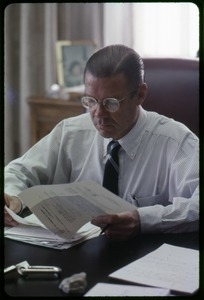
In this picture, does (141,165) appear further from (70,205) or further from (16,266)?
(16,266)

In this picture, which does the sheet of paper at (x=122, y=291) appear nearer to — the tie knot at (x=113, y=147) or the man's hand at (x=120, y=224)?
the man's hand at (x=120, y=224)

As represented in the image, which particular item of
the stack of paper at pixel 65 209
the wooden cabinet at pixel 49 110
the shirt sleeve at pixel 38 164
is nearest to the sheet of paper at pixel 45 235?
the stack of paper at pixel 65 209

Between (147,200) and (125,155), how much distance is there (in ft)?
0.29

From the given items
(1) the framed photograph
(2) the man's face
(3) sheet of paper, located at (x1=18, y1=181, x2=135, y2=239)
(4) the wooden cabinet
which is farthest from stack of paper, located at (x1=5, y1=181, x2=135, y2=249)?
(1) the framed photograph

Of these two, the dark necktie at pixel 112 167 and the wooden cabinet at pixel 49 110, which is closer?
the dark necktie at pixel 112 167

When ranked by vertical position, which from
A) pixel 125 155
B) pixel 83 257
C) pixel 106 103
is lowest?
pixel 83 257

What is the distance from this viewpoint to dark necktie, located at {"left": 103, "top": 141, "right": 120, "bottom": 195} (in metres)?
0.83

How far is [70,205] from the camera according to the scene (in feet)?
2.33

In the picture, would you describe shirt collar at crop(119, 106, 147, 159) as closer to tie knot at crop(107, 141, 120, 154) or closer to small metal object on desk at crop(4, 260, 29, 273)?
tie knot at crop(107, 141, 120, 154)

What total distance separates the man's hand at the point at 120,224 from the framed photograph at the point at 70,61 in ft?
4.43

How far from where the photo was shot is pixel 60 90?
210 cm

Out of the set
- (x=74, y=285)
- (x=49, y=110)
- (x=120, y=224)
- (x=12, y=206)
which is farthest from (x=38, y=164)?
(x=49, y=110)

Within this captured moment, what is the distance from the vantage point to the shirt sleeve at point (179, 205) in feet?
2.45
